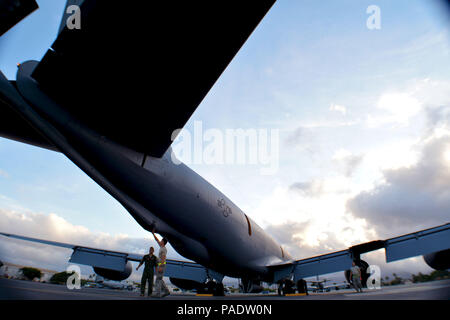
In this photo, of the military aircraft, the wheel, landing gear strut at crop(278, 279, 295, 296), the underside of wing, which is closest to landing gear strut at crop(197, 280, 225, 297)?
the wheel

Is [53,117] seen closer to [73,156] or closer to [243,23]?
[73,156]

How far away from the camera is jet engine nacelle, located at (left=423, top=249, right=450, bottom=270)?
27.3ft

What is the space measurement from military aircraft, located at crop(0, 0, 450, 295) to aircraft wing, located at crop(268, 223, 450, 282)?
0.14 feet

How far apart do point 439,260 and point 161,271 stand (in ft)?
34.3

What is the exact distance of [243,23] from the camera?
2.19 metres

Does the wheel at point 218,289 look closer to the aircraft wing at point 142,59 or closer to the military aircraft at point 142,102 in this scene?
the military aircraft at point 142,102

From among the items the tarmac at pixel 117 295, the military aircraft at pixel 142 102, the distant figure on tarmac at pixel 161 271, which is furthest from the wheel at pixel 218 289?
the distant figure on tarmac at pixel 161 271

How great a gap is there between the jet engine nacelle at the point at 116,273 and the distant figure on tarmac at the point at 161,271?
5517 millimetres

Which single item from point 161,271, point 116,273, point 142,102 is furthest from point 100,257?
point 142,102

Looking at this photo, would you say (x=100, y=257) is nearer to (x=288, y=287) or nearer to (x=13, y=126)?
(x=13, y=126)

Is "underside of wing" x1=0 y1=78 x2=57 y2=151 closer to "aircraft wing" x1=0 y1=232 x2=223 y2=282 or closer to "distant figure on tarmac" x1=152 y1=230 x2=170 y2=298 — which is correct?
"distant figure on tarmac" x1=152 y1=230 x2=170 y2=298

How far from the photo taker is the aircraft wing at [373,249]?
7199 millimetres

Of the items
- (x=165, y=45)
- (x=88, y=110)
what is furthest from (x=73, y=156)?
(x=165, y=45)

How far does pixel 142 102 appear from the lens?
3361mm
